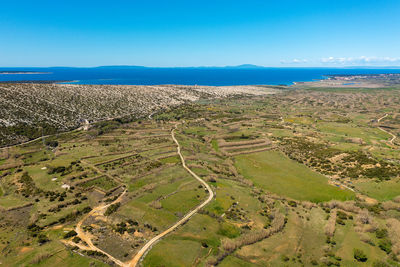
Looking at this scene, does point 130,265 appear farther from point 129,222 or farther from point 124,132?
point 124,132

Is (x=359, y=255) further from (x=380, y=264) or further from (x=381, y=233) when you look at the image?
(x=381, y=233)

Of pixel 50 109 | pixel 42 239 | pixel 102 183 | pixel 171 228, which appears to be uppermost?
pixel 50 109

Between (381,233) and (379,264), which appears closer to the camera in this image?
(379,264)

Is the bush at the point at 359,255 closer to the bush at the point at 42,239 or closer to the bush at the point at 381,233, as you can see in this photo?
the bush at the point at 381,233

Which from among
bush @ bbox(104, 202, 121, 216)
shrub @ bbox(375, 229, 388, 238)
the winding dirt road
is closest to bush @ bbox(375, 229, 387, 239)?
shrub @ bbox(375, 229, 388, 238)

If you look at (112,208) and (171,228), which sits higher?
(112,208)

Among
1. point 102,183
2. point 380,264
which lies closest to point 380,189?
point 380,264

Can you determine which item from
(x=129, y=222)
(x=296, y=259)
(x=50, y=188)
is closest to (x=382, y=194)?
(x=296, y=259)
